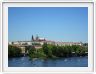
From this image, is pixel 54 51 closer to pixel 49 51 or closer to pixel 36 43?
pixel 49 51

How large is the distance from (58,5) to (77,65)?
0.76m

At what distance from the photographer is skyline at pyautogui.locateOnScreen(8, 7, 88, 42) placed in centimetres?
322

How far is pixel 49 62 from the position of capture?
3.23 metres

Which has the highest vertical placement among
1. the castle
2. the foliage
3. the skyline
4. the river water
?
the skyline

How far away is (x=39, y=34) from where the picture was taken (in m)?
3.23

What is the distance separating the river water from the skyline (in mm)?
242

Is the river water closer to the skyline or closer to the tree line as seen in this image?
the tree line

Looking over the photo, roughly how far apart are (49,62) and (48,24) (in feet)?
1.52

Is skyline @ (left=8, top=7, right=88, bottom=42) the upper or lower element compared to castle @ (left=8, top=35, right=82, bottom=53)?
upper

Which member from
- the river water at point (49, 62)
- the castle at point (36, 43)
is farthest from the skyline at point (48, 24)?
the river water at point (49, 62)

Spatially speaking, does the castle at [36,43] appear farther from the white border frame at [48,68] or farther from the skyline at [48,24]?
the white border frame at [48,68]

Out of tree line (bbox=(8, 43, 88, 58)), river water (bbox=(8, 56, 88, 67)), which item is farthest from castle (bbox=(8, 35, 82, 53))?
river water (bbox=(8, 56, 88, 67))

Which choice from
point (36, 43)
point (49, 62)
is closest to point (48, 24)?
point (36, 43)

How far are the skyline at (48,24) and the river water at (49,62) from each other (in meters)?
0.24
